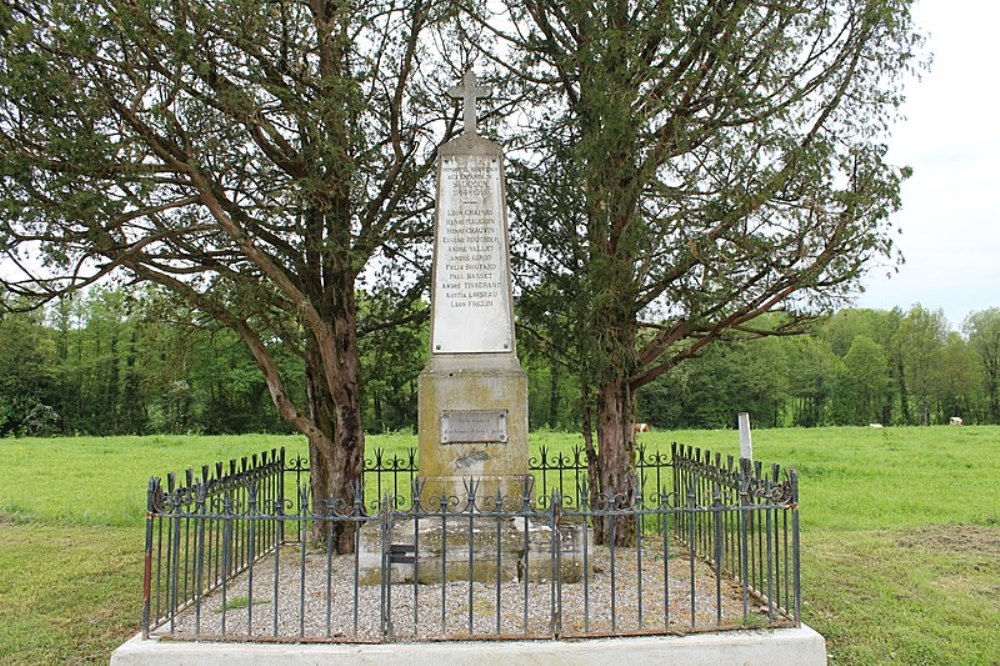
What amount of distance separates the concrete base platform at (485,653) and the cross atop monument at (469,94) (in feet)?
15.4

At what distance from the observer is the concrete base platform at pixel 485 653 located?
15.5 ft

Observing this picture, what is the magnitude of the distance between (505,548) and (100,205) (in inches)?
173

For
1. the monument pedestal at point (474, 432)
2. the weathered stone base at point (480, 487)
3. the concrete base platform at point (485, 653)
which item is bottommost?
the concrete base platform at point (485, 653)

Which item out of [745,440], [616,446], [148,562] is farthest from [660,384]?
[148,562]

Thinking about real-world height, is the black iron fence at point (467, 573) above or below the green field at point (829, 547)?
above

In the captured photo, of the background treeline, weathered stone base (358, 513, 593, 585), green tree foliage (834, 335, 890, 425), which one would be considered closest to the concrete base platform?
weathered stone base (358, 513, 593, 585)

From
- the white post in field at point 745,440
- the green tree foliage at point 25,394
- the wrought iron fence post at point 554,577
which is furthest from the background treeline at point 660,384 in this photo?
the wrought iron fence post at point 554,577

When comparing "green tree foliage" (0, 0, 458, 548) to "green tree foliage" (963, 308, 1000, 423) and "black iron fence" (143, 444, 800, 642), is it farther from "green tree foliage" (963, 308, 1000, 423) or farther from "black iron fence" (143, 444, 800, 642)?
"green tree foliage" (963, 308, 1000, 423)

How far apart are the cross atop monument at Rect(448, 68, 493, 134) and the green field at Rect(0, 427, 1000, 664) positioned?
5227mm

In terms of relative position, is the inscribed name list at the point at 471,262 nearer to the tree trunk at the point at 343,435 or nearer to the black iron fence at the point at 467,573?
the black iron fence at the point at 467,573

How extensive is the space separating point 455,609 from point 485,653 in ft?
2.63

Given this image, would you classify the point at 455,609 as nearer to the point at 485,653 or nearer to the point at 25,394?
the point at 485,653

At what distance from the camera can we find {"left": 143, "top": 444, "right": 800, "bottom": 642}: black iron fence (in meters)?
5.00

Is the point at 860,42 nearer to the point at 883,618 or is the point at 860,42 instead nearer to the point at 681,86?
the point at 681,86
